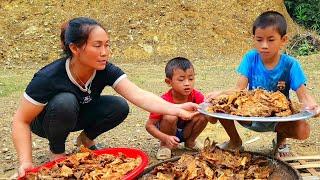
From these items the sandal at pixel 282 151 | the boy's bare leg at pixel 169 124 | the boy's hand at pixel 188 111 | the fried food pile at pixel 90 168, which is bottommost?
the sandal at pixel 282 151

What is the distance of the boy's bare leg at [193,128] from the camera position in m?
3.89

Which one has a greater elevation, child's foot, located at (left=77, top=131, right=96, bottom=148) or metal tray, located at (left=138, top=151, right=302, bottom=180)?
metal tray, located at (left=138, top=151, right=302, bottom=180)

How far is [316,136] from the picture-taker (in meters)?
4.64

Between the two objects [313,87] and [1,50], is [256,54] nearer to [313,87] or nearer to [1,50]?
[313,87]

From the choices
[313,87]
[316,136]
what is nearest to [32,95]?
[316,136]

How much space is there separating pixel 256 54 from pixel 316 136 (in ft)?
4.46

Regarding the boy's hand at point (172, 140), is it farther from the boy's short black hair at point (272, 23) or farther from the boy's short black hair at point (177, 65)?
the boy's short black hair at point (272, 23)

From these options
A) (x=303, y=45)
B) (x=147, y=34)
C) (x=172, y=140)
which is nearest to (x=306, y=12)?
(x=303, y=45)

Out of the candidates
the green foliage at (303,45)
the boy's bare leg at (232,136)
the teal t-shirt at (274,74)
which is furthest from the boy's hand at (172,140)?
the green foliage at (303,45)

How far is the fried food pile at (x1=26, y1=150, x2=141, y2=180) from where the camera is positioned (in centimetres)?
310

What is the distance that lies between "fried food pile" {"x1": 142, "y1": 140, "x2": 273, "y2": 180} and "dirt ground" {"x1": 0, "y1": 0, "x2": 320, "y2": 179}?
4.82m

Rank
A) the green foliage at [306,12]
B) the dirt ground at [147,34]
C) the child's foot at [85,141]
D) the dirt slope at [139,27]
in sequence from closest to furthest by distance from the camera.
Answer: the child's foot at [85,141] < the dirt ground at [147,34] < the dirt slope at [139,27] < the green foliage at [306,12]

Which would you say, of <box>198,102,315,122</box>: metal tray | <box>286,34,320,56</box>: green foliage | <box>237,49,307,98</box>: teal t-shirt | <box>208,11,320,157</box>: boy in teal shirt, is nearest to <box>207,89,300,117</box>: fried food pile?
<box>198,102,315,122</box>: metal tray

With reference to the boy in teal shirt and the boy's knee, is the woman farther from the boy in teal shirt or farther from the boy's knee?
the boy's knee
